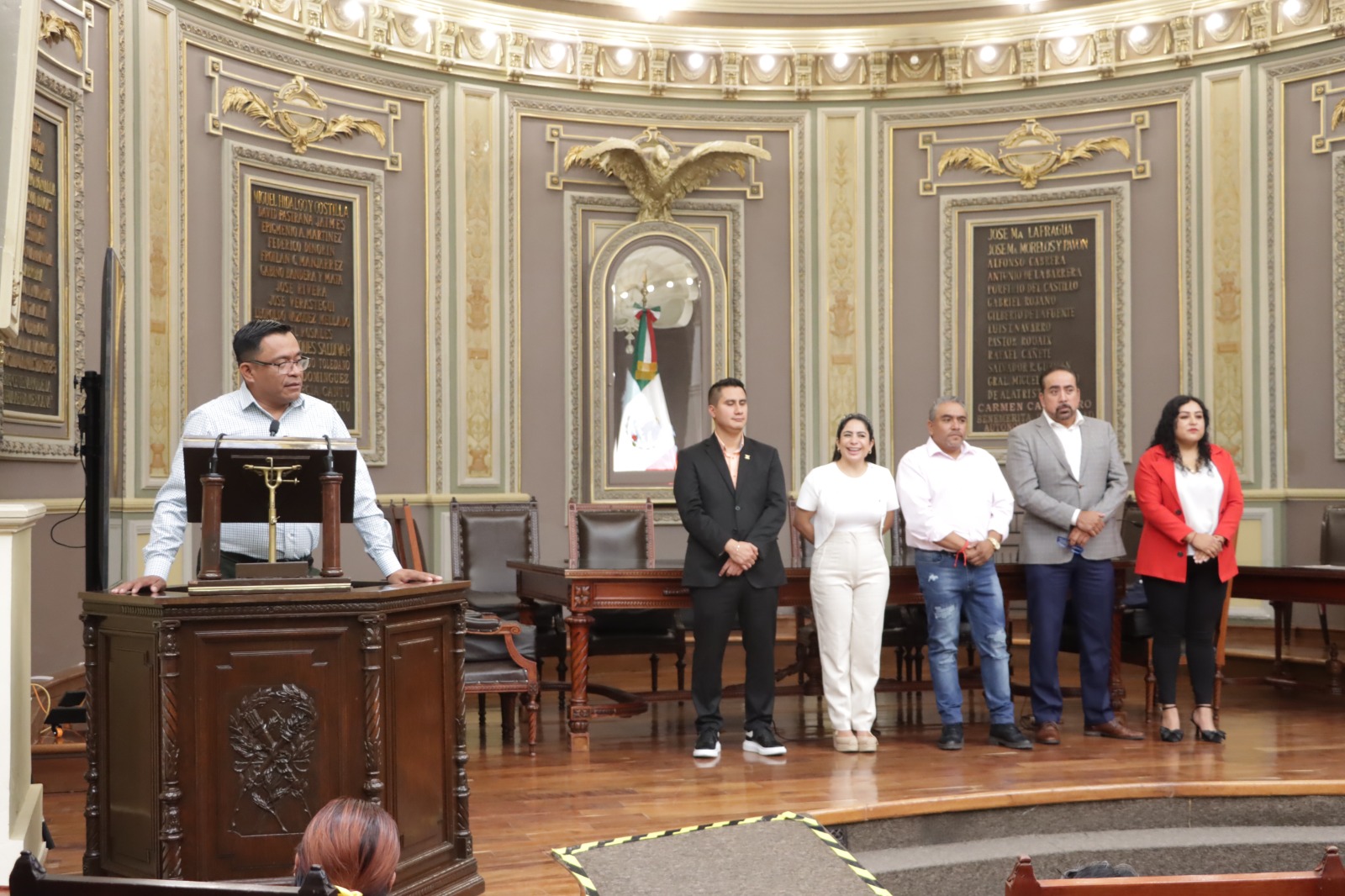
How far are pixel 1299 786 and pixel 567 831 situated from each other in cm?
245

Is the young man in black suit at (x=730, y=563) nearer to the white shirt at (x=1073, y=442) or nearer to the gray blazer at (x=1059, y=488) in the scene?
the gray blazer at (x=1059, y=488)

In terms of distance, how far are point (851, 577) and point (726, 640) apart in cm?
55

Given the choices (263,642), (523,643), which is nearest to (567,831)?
(263,642)

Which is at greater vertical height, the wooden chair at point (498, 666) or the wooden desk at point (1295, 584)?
the wooden desk at point (1295, 584)

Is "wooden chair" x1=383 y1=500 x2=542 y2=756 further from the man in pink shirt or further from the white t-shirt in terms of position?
the man in pink shirt

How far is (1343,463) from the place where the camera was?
291 inches

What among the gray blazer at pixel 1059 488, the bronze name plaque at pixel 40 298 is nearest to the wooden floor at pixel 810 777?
the gray blazer at pixel 1059 488

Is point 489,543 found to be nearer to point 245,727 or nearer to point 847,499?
point 847,499

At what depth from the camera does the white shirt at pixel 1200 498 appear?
519 centimetres

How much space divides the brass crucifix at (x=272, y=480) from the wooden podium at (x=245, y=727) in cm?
17

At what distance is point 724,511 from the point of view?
5.12m

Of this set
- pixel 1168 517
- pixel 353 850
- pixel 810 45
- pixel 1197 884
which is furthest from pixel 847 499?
pixel 810 45

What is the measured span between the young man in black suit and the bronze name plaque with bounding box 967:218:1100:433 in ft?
11.8

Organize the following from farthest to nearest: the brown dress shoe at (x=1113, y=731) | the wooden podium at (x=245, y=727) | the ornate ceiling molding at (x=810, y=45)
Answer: the ornate ceiling molding at (x=810, y=45) → the brown dress shoe at (x=1113, y=731) → the wooden podium at (x=245, y=727)
